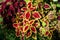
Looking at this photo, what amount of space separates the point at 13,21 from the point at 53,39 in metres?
0.74

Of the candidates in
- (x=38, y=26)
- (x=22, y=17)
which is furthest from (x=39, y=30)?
(x=22, y=17)

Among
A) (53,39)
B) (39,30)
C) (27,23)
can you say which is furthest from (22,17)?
(53,39)

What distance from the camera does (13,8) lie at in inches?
135

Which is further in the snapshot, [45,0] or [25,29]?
[45,0]

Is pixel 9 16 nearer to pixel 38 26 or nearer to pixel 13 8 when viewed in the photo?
pixel 13 8

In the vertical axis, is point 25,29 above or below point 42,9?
below

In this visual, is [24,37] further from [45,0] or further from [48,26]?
[45,0]

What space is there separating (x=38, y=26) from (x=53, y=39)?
43cm

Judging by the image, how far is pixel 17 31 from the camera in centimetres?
343

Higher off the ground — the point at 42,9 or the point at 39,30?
the point at 42,9

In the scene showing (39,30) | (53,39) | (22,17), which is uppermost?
(22,17)

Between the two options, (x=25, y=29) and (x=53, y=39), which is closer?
(x=25, y=29)

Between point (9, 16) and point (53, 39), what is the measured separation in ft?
2.71

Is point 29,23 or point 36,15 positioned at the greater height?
point 36,15
